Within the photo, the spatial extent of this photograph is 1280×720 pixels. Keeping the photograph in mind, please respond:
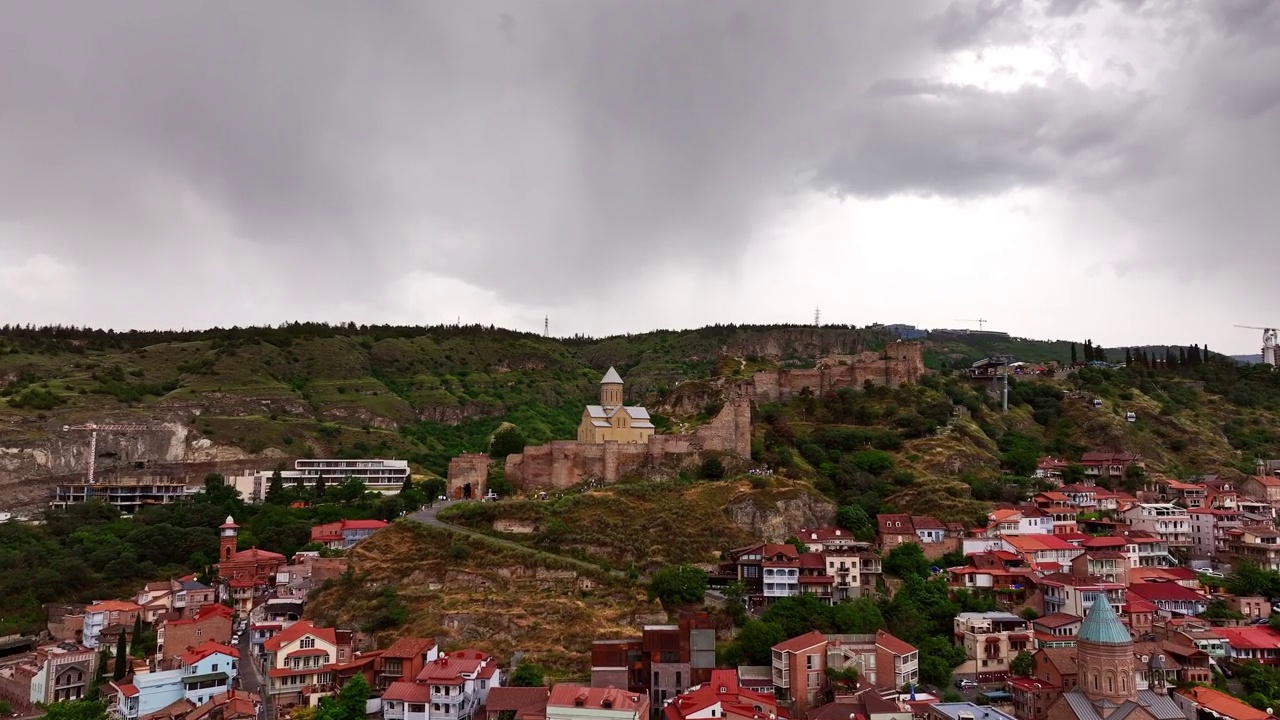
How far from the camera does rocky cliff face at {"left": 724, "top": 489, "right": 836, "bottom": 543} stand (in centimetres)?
4947

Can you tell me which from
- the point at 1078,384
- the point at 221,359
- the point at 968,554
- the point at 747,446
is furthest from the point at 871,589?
the point at 221,359

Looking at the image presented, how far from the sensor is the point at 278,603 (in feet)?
158

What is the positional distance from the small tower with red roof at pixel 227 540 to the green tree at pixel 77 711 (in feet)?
63.1

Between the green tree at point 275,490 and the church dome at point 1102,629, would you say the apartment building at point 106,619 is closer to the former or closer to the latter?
the green tree at point 275,490

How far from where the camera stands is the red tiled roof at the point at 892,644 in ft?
122

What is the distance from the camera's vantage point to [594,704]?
3306 cm

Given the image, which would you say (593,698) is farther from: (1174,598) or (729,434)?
(1174,598)

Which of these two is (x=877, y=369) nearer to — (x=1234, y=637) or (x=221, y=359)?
(x=1234, y=637)

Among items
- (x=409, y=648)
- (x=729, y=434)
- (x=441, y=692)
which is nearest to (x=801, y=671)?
(x=441, y=692)

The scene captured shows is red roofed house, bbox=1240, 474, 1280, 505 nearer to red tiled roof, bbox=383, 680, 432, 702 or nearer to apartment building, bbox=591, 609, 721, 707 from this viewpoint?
apartment building, bbox=591, 609, 721, 707

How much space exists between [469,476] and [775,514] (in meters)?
19.4

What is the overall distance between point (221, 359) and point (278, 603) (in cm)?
5265

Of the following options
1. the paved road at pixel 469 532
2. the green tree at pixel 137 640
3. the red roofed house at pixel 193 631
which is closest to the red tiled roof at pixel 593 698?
the paved road at pixel 469 532

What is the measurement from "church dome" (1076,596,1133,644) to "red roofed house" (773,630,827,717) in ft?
31.4
